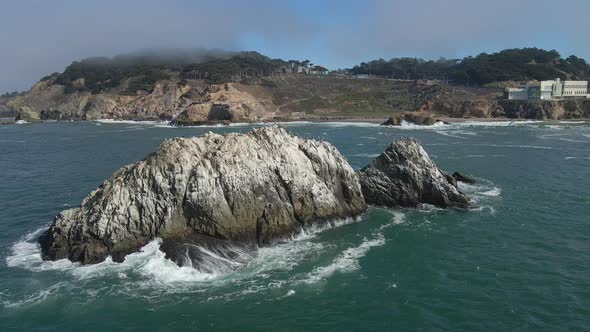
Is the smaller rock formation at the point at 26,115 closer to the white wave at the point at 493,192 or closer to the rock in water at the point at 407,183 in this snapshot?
the rock in water at the point at 407,183

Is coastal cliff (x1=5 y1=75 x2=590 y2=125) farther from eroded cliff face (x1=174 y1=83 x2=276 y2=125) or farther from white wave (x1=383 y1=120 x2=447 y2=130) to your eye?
white wave (x1=383 y1=120 x2=447 y2=130)

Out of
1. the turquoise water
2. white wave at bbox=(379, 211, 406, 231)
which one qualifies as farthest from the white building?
white wave at bbox=(379, 211, 406, 231)

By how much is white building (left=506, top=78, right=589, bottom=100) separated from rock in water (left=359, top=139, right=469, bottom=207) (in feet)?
474

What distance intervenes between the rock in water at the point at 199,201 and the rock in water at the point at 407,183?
6.86 meters

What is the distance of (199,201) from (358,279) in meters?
12.3

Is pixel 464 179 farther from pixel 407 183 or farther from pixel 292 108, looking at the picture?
pixel 292 108

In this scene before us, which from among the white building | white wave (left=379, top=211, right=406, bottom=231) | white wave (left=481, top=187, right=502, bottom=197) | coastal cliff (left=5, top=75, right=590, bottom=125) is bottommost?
white wave (left=379, top=211, right=406, bottom=231)

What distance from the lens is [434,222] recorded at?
37594 mm

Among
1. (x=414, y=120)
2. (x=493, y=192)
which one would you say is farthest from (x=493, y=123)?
(x=493, y=192)

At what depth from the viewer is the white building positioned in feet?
538

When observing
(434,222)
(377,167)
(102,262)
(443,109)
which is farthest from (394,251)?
(443,109)

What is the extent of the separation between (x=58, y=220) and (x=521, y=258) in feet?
105

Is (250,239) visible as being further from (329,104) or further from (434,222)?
(329,104)

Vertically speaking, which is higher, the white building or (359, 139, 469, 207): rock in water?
the white building
